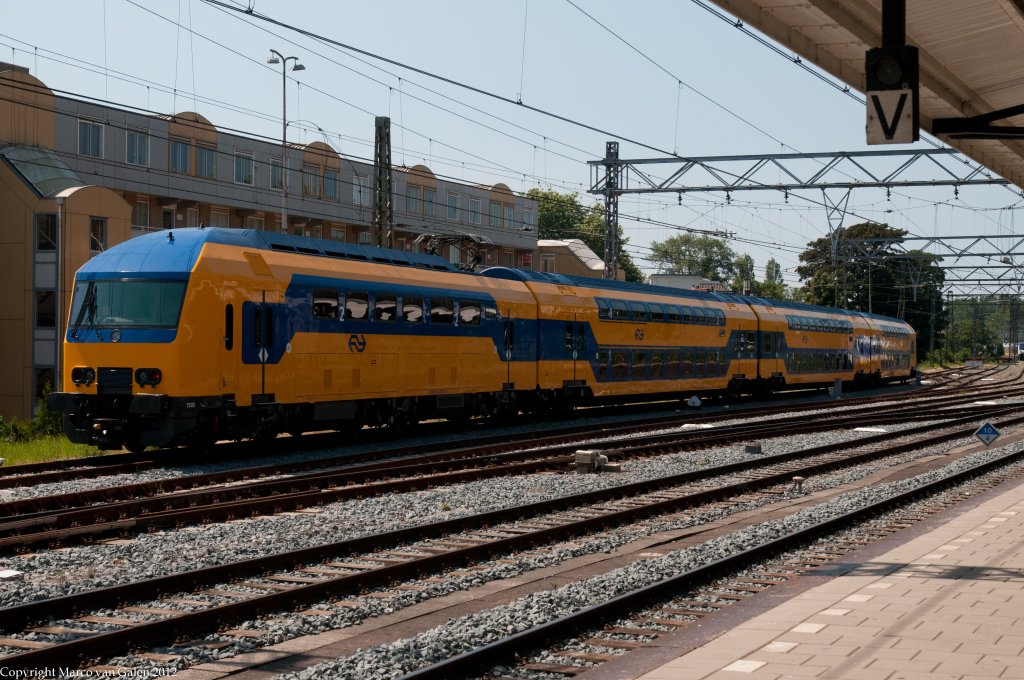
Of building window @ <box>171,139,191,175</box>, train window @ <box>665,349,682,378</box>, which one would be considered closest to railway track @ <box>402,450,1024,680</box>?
train window @ <box>665,349,682,378</box>

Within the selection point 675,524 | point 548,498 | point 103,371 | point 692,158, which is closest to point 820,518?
point 675,524

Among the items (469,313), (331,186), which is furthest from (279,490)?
(331,186)

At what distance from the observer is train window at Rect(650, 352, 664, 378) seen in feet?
→ 116

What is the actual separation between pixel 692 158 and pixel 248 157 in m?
23.6

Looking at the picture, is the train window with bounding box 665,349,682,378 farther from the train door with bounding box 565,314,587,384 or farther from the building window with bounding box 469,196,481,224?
the building window with bounding box 469,196,481,224

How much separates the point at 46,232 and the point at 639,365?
22284 millimetres

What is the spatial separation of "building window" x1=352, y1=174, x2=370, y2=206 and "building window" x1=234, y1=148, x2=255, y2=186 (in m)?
8.27

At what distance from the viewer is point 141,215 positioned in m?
49.2

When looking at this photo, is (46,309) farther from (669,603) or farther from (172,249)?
(669,603)

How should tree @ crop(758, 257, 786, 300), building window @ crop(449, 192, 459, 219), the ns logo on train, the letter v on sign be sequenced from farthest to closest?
1. tree @ crop(758, 257, 786, 300)
2. building window @ crop(449, 192, 459, 219)
3. the ns logo on train
4. the letter v on sign

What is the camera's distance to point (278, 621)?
8.64 metres

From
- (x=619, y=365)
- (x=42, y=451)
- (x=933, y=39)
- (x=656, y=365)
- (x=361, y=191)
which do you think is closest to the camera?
(x=933, y=39)

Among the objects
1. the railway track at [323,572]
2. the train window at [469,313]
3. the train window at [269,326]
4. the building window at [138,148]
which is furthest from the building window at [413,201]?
the railway track at [323,572]

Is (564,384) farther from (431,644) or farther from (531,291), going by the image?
(431,644)
